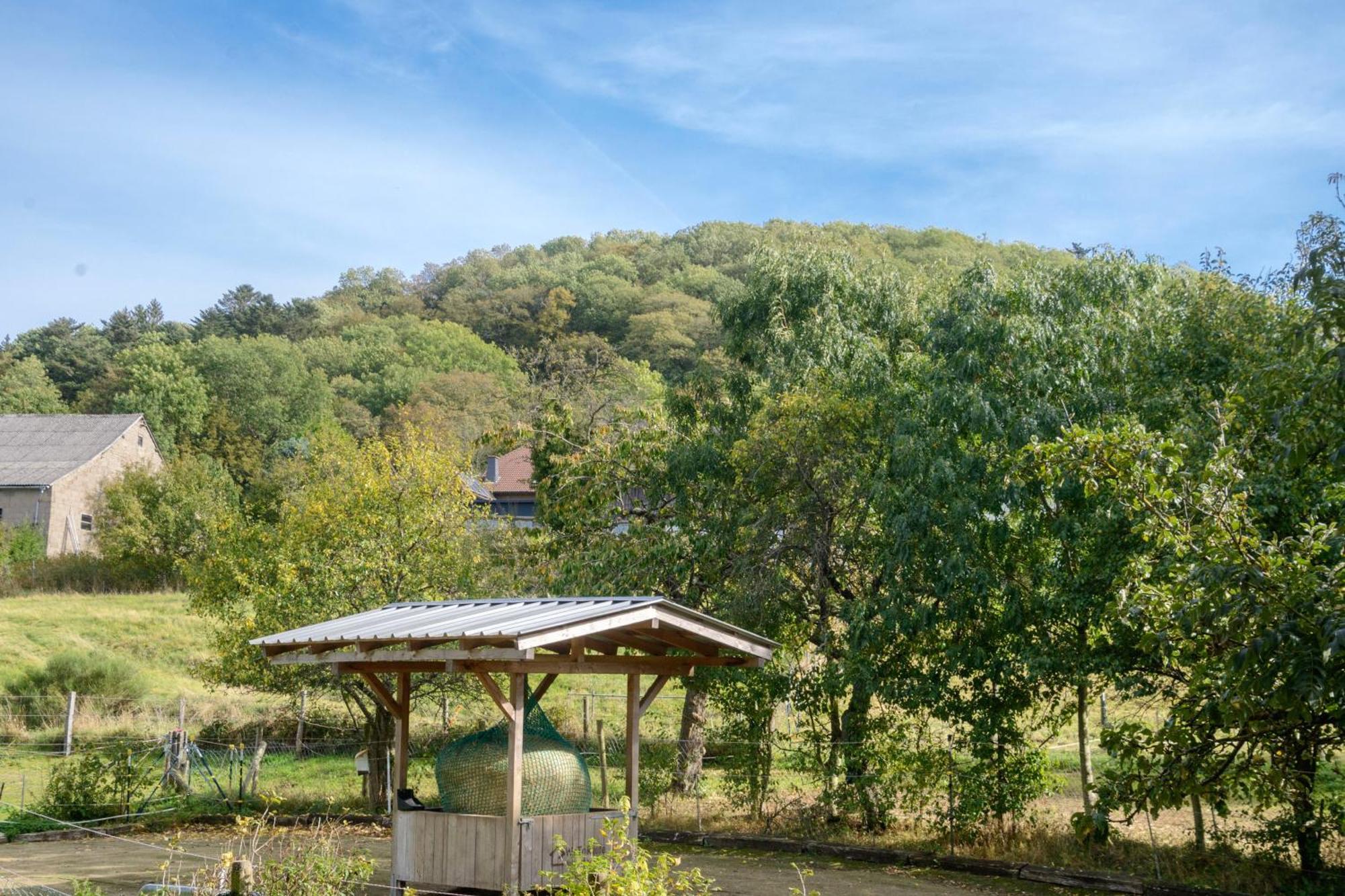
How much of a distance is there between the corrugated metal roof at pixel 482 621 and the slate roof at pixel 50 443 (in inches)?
1661

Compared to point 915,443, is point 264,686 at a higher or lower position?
lower

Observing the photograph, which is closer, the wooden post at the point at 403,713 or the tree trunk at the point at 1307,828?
the tree trunk at the point at 1307,828

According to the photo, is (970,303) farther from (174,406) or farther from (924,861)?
(174,406)

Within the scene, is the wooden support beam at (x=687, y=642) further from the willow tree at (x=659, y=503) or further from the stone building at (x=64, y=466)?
the stone building at (x=64, y=466)

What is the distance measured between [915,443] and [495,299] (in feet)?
233

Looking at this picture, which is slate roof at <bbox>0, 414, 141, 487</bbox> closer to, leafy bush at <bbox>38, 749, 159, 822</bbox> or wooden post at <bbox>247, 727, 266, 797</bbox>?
leafy bush at <bbox>38, 749, 159, 822</bbox>

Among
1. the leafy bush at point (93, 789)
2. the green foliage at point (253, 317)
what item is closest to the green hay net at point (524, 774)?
the leafy bush at point (93, 789)

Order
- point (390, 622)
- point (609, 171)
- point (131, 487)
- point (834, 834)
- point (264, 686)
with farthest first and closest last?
point (131, 487)
point (609, 171)
point (264, 686)
point (834, 834)
point (390, 622)

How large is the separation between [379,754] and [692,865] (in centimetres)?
736

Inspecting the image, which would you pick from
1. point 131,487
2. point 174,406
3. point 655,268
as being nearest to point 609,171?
point 131,487

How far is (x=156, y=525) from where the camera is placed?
42.6 metres

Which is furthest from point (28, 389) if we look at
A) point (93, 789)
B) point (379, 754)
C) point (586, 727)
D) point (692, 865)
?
point (692, 865)

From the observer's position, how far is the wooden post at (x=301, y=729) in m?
21.6

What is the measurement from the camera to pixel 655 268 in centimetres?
8338
